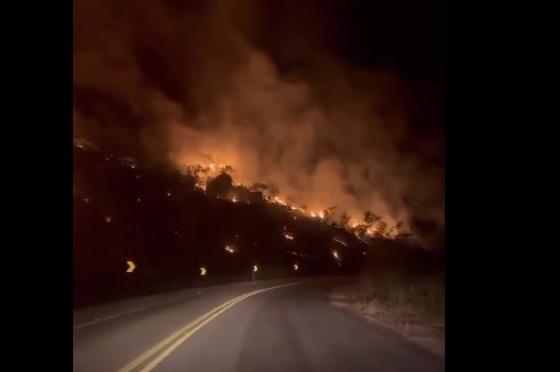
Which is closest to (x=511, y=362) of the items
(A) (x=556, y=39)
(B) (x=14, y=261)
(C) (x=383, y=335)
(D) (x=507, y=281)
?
(D) (x=507, y=281)

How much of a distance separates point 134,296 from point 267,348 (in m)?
21.4

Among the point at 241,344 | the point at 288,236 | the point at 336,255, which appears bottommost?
the point at 336,255

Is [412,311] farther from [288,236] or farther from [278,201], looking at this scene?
[278,201]

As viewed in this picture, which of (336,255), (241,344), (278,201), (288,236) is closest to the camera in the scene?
(241,344)

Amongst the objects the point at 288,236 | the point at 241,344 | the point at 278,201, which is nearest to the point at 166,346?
the point at 241,344

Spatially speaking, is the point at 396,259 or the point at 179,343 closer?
the point at 179,343

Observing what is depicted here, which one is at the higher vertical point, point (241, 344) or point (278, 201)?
point (278, 201)

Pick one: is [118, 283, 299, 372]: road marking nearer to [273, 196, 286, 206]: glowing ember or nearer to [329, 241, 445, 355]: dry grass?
[329, 241, 445, 355]: dry grass

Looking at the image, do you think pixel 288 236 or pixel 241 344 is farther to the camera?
pixel 288 236

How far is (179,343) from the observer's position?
13047 mm

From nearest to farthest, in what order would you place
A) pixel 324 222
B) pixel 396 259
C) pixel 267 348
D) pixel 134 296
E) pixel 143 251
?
pixel 267 348 → pixel 134 296 → pixel 396 259 → pixel 143 251 → pixel 324 222

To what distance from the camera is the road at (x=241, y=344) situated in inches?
408

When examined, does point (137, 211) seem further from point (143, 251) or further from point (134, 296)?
point (134, 296)

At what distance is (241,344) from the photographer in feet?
42.2
